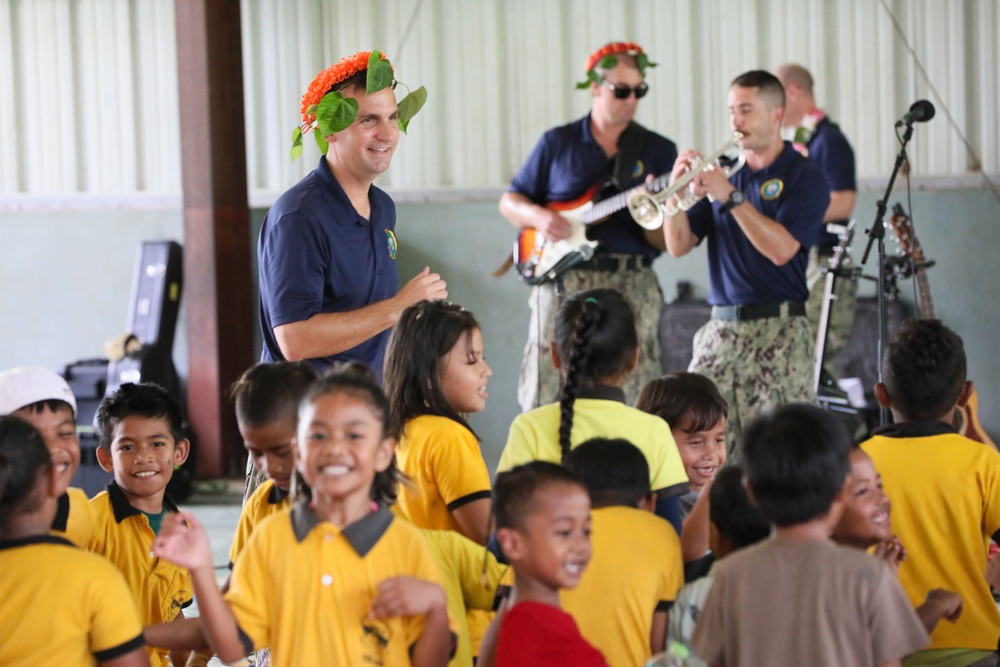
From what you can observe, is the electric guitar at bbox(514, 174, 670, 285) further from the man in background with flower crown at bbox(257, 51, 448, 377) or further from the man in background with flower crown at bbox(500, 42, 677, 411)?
the man in background with flower crown at bbox(257, 51, 448, 377)

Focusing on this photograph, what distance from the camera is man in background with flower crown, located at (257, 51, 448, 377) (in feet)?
10.4

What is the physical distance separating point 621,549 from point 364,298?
119 centimetres

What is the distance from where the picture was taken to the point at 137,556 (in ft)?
9.39

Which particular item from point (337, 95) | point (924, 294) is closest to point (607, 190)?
point (924, 294)

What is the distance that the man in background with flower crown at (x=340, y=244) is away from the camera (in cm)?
316

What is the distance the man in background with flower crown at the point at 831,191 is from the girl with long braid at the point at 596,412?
354 centimetres

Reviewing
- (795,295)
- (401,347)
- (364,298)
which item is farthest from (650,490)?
(795,295)

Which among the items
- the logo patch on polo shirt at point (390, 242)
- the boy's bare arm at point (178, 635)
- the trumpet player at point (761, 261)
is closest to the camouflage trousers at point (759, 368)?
the trumpet player at point (761, 261)

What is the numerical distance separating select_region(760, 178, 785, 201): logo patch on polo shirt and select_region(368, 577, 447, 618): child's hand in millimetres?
2858

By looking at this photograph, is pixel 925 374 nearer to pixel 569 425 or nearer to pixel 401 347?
pixel 569 425

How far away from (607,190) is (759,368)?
3.70 feet

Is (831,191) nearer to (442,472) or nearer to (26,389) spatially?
(442,472)

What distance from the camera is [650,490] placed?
8.61 ft

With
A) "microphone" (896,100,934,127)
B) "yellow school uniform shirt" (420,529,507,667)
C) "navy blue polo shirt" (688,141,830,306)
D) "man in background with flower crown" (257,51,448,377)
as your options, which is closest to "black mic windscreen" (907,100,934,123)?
"microphone" (896,100,934,127)
